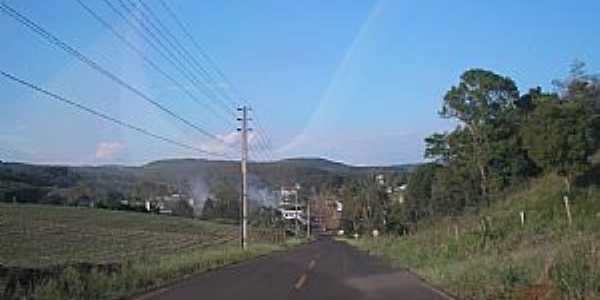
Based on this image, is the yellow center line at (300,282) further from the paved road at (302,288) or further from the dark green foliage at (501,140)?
the dark green foliage at (501,140)

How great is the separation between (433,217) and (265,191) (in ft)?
309

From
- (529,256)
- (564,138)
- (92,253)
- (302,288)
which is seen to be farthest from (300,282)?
(564,138)

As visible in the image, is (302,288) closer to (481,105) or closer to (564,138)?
(564,138)

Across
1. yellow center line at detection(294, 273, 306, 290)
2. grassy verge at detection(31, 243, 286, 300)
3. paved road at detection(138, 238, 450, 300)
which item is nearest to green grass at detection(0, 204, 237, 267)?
grassy verge at detection(31, 243, 286, 300)

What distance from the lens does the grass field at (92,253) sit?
19.9 metres

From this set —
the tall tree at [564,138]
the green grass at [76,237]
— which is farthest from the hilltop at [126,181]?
the tall tree at [564,138]

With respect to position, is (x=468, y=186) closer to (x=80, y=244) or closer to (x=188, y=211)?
(x=80, y=244)

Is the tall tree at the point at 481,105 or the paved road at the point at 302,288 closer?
the paved road at the point at 302,288

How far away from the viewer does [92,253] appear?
45.4m

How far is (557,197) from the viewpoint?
49.9 meters

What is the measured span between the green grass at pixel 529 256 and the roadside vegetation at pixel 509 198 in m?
0.05

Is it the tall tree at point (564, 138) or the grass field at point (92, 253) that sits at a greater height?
the tall tree at point (564, 138)

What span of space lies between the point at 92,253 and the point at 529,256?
3027 centimetres

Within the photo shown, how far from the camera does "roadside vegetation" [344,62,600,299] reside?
17891mm
